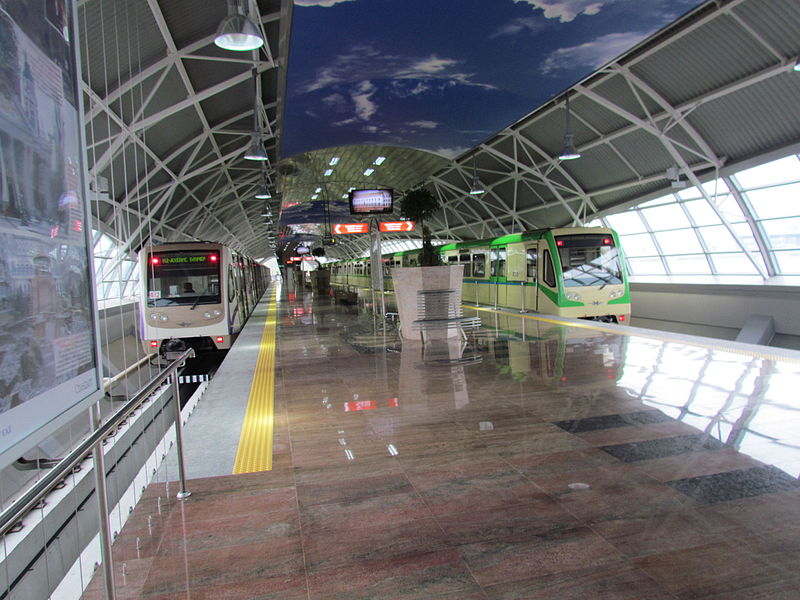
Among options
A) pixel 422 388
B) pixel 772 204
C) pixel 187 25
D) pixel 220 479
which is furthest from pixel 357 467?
pixel 772 204

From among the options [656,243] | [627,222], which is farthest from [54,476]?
[627,222]

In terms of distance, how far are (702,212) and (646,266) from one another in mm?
5346

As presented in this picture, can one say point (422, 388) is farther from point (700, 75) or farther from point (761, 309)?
point (700, 75)

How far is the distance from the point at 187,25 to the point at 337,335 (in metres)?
9.06

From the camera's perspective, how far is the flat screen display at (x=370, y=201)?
16391mm

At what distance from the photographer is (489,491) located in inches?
151

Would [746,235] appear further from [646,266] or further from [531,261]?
[531,261]

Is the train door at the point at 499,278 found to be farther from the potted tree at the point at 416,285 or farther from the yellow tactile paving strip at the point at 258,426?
the yellow tactile paving strip at the point at 258,426

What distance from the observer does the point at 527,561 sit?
2957mm

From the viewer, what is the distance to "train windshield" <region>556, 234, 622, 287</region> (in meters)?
14.2

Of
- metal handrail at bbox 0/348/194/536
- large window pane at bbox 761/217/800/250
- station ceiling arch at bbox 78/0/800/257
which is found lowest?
metal handrail at bbox 0/348/194/536

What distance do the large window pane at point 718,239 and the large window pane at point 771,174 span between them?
2692 millimetres

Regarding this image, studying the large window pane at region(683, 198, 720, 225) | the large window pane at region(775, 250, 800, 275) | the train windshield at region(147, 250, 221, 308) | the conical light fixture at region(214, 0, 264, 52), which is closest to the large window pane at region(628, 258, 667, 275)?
the large window pane at region(683, 198, 720, 225)

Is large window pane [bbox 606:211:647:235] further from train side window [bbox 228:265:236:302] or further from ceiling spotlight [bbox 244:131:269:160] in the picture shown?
train side window [bbox 228:265:236:302]
